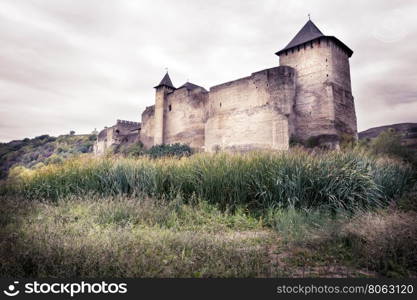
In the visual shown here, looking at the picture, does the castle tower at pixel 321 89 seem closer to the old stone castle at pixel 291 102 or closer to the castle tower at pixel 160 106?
the old stone castle at pixel 291 102

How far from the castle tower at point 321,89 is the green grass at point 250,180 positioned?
14936mm

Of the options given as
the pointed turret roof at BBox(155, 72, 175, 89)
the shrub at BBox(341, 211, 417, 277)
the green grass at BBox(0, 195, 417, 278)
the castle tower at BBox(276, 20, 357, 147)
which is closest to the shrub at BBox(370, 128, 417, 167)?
the castle tower at BBox(276, 20, 357, 147)

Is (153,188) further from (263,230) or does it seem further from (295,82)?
(295,82)

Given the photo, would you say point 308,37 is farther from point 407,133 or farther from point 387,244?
point 387,244

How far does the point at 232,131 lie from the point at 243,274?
76.7 feet

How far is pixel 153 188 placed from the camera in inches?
239

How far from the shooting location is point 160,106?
107 ft

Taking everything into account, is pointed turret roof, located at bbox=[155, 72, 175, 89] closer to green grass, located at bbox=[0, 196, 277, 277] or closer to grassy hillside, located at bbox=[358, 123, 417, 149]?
grassy hillside, located at bbox=[358, 123, 417, 149]

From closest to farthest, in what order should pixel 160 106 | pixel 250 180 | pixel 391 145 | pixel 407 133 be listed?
pixel 250 180 → pixel 391 145 → pixel 407 133 → pixel 160 106

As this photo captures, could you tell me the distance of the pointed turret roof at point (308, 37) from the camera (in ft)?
73.1

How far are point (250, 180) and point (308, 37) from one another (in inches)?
847

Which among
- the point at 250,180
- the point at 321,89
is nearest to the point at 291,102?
the point at 321,89

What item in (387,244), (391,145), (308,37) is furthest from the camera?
(308,37)

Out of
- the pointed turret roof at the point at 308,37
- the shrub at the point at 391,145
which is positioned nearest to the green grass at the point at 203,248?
the shrub at the point at 391,145
